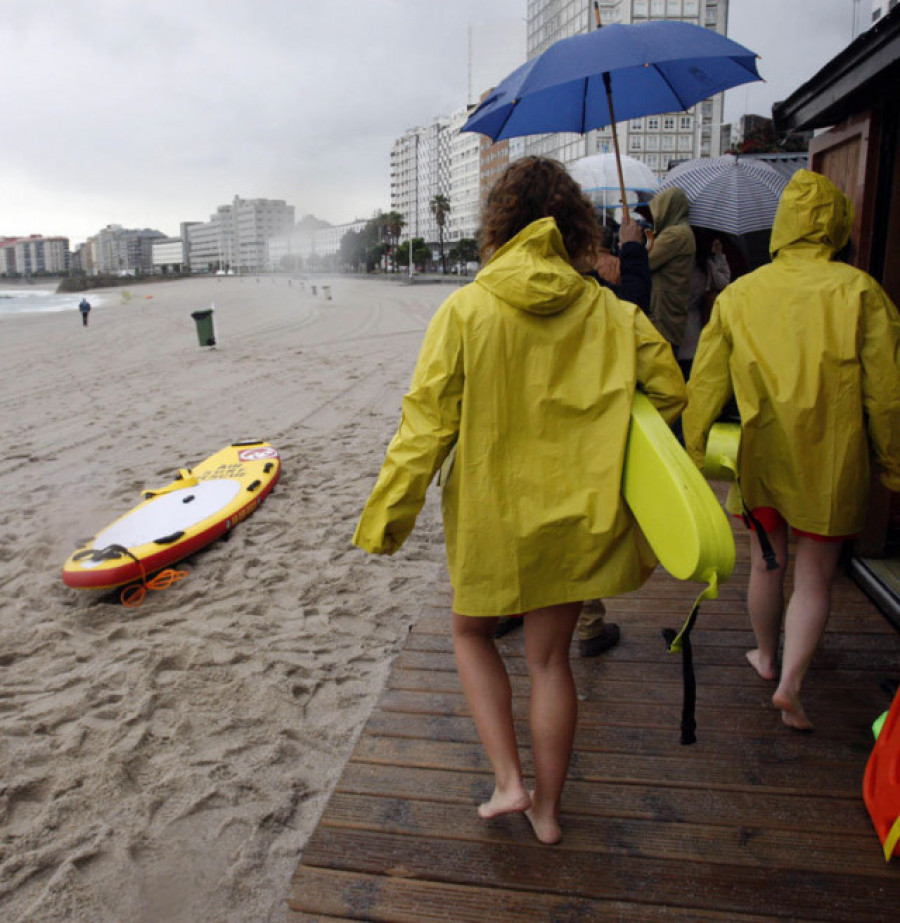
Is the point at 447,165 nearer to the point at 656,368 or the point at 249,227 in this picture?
the point at 249,227

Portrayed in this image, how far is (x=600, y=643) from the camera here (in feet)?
9.92

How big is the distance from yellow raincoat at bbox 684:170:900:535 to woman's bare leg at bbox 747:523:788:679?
226mm

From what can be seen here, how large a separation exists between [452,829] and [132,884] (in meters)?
0.95

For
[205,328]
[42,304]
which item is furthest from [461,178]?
[205,328]

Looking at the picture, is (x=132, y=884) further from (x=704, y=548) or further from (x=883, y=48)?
(x=883, y=48)

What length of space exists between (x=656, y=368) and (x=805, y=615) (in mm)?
1131

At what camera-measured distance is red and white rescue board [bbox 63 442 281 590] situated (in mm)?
4324

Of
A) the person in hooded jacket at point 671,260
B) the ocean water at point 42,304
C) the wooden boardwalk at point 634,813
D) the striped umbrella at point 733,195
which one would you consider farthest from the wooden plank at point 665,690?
the ocean water at point 42,304

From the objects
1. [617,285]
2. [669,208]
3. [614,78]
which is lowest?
[617,285]

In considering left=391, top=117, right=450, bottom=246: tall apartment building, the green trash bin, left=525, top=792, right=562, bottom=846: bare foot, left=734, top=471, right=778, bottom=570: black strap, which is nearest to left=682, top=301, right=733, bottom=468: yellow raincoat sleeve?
left=734, top=471, right=778, bottom=570: black strap

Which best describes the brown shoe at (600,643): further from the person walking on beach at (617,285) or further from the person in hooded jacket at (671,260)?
the person in hooded jacket at (671,260)

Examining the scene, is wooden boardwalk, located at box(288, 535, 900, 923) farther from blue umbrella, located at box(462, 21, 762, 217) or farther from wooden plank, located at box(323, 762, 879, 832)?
blue umbrella, located at box(462, 21, 762, 217)

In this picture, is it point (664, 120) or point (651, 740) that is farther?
point (664, 120)

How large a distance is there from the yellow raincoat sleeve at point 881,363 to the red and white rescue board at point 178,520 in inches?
152
